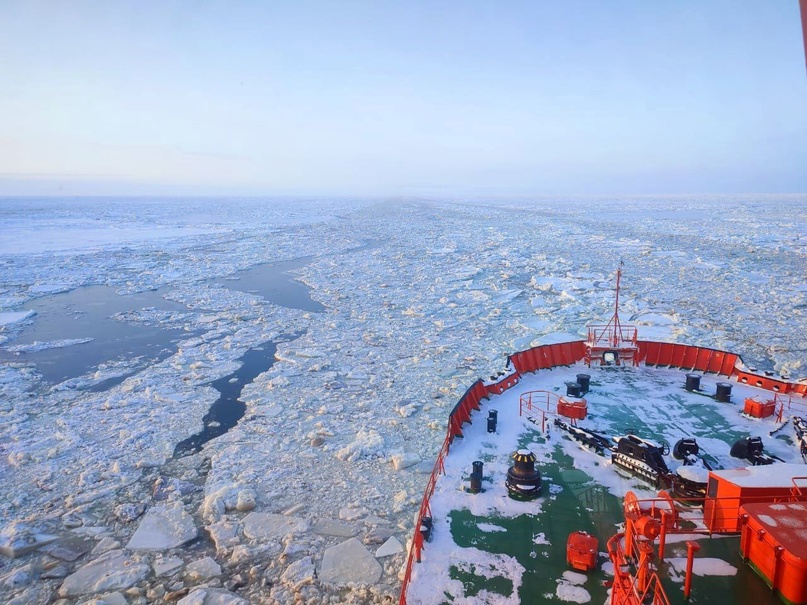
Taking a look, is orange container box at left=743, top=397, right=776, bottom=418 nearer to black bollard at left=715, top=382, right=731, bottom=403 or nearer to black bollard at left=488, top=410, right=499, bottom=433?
black bollard at left=715, top=382, right=731, bottom=403

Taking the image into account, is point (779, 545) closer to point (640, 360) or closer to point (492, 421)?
point (492, 421)

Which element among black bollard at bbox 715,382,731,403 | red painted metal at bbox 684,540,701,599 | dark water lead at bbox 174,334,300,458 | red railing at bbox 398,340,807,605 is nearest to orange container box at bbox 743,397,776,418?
black bollard at bbox 715,382,731,403

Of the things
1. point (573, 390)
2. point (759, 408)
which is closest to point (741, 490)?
point (759, 408)

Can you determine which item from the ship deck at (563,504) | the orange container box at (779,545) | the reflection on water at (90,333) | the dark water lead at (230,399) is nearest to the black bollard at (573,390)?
the ship deck at (563,504)

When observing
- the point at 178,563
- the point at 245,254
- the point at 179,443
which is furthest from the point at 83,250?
the point at 178,563

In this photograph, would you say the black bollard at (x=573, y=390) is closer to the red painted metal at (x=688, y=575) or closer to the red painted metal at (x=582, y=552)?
the red painted metal at (x=582, y=552)

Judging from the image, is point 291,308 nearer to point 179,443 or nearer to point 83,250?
point 179,443
